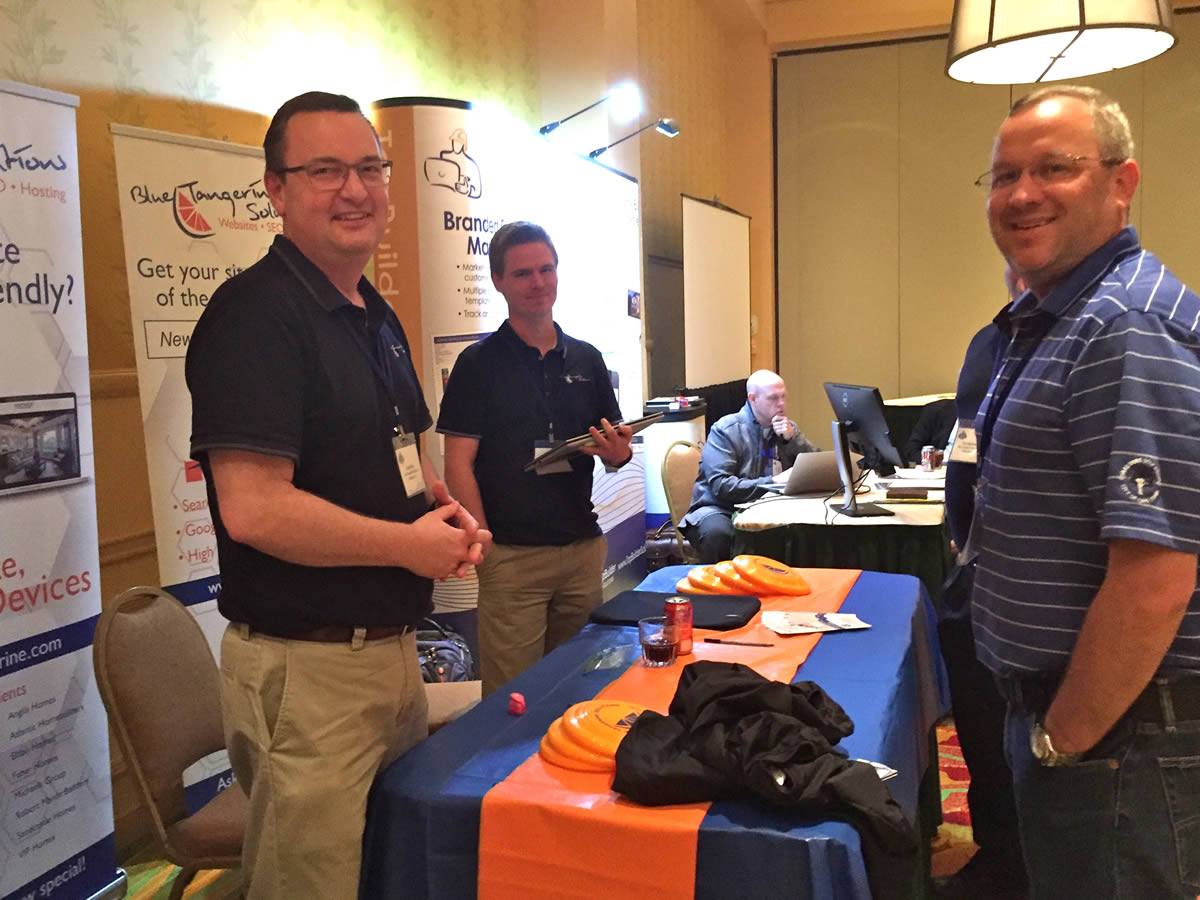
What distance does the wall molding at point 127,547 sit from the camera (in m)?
2.70

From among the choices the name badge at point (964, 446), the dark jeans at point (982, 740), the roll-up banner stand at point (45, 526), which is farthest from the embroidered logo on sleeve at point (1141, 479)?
the roll-up banner stand at point (45, 526)

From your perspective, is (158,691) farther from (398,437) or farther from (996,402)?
(996,402)

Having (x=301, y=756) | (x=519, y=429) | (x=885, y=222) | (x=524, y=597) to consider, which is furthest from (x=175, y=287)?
(x=885, y=222)

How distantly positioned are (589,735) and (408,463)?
1.70 ft

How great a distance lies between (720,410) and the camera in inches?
263

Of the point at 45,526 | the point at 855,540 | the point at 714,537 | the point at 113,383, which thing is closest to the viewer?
the point at 45,526

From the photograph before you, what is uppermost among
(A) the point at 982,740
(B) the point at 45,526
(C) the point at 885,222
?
(C) the point at 885,222

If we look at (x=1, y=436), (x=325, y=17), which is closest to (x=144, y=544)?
(x=1, y=436)

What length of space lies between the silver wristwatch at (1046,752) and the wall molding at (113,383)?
2.44m

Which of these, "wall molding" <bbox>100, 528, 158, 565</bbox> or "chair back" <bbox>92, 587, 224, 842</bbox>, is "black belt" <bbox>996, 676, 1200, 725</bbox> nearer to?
"chair back" <bbox>92, 587, 224, 842</bbox>

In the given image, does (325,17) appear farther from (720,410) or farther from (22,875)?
(720,410)

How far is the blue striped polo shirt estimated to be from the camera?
1171 millimetres

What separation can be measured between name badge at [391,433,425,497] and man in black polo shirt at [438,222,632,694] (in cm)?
88

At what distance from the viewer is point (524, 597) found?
2.49 meters
